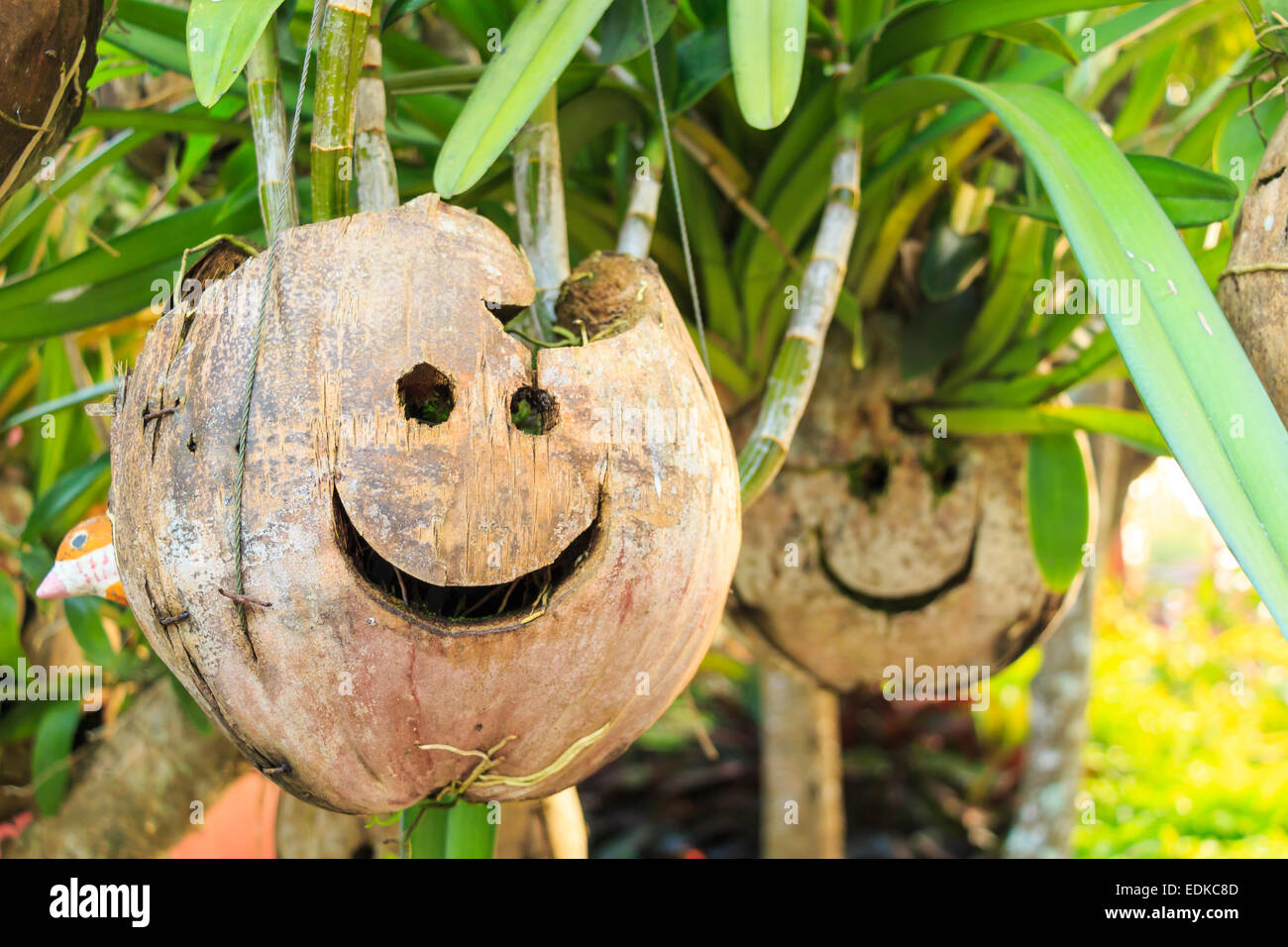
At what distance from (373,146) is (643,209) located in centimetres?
17

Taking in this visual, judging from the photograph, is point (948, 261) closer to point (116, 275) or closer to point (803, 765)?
point (116, 275)

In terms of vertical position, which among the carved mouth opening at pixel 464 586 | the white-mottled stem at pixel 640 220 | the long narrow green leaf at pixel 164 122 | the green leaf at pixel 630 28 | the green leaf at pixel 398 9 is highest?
the long narrow green leaf at pixel 164 122

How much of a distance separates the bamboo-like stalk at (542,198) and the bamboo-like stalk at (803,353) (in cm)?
15

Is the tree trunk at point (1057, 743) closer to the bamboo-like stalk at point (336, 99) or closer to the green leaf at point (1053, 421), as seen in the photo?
the green leaf at point (1053, 421)

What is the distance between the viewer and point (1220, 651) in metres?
3.50

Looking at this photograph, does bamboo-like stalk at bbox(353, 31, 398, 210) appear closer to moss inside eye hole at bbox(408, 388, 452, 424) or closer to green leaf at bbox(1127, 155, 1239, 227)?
moss inside eye hole at bbox(408, 388, 452, 424)

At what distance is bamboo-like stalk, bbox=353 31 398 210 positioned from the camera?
57 cm

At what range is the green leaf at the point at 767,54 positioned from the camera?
53 centimetres

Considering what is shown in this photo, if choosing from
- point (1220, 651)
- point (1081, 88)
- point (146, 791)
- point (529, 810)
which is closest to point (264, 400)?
point (529, 810)

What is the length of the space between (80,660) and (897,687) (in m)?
0.99

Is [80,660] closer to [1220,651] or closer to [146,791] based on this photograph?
[146,791]

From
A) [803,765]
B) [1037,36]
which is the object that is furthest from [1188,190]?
[803,765]

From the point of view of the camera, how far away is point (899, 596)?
0.93 meters

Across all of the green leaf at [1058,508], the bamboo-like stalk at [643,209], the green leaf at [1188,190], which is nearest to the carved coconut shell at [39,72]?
the bamboo-like stalk at [643,209]
